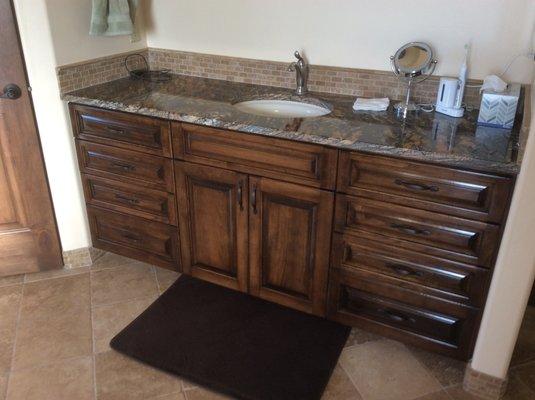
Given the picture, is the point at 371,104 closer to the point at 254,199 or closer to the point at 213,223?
the point at 254,199

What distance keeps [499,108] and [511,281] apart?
621mm

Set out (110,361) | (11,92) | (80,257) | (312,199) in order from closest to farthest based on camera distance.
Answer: (312,199) → (110,361) → (11,92) → (80,257)

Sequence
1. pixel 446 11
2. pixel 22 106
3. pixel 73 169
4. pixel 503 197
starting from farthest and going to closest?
1. pixel 73 169
2. pixel 22 106
3. pixel 446 11
4. pixel 503 197

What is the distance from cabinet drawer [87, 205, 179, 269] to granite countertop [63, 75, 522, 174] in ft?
1.78

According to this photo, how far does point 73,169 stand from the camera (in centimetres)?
229

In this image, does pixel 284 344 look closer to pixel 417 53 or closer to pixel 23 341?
pixel 23 341

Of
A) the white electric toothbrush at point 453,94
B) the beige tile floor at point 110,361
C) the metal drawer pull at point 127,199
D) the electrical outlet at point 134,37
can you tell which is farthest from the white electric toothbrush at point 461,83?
the electrical outlet at point 134,37

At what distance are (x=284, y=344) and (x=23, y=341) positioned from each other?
1.09 meters

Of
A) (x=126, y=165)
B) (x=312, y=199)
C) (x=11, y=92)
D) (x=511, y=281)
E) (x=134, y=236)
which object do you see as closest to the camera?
(x=511, y=281)

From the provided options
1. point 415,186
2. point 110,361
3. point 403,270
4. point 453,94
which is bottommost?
point 110,361

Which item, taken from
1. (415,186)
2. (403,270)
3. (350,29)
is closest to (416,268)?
(403,270)

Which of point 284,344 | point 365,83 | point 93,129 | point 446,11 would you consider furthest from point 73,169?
point 446,11

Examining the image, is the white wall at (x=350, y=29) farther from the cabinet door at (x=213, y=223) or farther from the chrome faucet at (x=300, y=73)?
the cabinet door at (x=213, y=223)

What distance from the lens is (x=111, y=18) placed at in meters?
2.22
